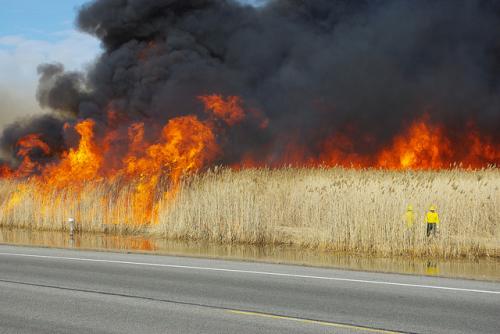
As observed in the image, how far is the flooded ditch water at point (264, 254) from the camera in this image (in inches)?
533

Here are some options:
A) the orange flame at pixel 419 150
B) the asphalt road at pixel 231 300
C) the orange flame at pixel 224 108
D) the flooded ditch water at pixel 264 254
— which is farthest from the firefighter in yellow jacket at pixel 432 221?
the orange flame at pixel 419 150

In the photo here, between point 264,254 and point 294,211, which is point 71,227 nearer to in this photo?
point 294,211

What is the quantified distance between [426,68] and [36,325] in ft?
148

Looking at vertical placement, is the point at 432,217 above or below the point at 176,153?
below

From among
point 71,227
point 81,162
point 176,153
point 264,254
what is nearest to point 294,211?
point 264,254

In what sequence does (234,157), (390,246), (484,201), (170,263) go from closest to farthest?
(170,263) < (390,246) < (484,201) < (234,157)

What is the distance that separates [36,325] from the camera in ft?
23.4

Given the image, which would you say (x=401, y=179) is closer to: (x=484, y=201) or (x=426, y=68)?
(x=484, y=201)

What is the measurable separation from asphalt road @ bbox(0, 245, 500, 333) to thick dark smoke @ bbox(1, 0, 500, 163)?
26.8 meters

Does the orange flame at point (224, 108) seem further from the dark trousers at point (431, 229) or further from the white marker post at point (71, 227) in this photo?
the dark trousers at point (431, 229)

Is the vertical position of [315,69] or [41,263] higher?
[315,69]

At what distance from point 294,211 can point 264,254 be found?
397 centimetres

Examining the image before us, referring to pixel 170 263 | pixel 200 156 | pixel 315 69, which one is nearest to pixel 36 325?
pixel 170 263

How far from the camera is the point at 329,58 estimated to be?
4706 centimetres
